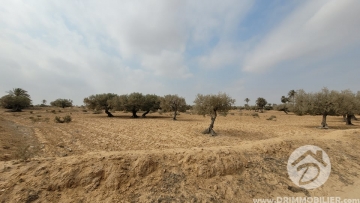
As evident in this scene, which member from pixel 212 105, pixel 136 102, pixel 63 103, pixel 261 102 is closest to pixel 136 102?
pixel 136 102

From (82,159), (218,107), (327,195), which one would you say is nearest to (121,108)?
(218,107)

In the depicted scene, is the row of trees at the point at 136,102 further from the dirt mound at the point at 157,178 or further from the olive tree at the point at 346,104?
the dirt mound at the point at 157,178

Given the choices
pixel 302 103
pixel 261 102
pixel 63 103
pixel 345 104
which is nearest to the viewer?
pixel 345 104

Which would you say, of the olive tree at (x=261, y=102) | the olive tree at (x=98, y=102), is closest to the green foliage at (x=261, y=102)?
the olive tree at (x=261, y=102)

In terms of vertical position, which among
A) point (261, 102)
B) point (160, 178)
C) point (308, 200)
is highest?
point (261, 102)

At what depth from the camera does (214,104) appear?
544 inches

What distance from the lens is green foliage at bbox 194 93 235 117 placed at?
13828mm

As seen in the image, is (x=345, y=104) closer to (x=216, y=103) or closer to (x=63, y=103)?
(x=216, y=103)

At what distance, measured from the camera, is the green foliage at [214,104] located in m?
13.8

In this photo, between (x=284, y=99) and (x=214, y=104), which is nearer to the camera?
(x=214, y=104)

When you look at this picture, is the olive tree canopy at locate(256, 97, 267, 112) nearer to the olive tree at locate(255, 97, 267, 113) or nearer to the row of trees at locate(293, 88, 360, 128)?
the olive tree at locate(255, 97, 267, 113)

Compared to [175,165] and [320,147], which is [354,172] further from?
[175,165]

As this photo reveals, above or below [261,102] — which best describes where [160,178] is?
below

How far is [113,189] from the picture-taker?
4.12m
